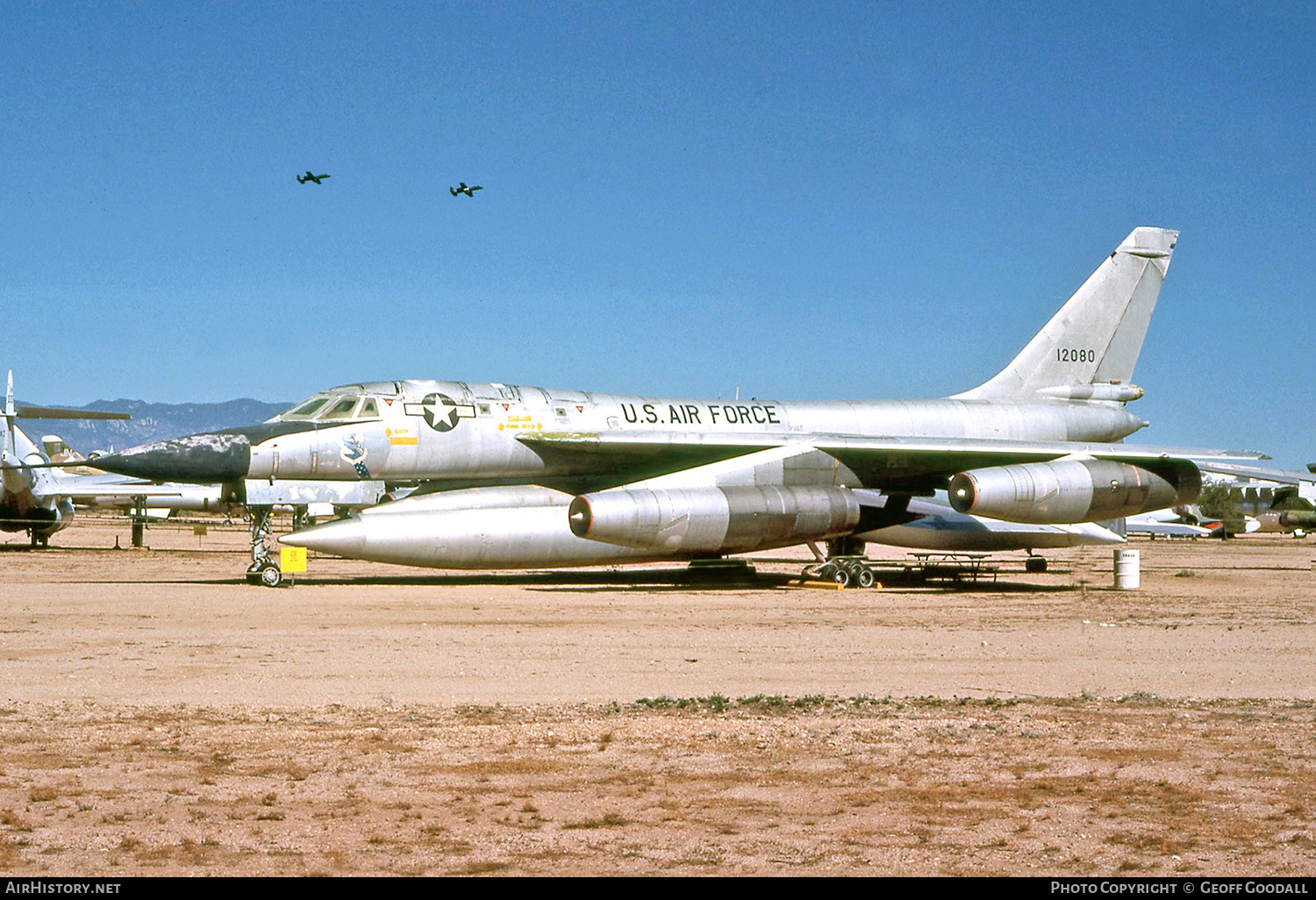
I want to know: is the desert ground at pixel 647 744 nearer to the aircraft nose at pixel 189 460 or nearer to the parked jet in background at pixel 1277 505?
the aircraft nose at pixel 189 460

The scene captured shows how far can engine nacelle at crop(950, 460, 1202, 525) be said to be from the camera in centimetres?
2022

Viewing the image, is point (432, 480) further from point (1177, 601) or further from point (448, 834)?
point (448, 834)

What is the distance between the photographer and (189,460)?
18.5 metres

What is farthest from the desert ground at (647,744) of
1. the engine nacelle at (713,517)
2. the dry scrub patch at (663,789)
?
the engine nacelle at (713,517)

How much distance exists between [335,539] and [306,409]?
2332mm

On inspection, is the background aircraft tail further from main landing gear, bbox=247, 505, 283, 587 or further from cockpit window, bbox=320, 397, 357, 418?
main landing gear, bbox=247, 505, 283, 587

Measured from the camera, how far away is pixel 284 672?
10.2 metres

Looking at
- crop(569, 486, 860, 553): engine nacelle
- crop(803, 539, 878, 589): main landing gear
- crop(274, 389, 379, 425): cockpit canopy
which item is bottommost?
crop(803, 539, 878, 589): main landing gear

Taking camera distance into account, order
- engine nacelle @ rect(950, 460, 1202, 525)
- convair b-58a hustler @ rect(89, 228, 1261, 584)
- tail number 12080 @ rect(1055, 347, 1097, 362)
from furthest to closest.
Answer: tail number 12080 @ rect(1055, 347, 1097, 362) → engine nacelle @ rect(950, 460, 1202, 525) → convair b-58a hustler @ rect(89, 228, 1261, 584)

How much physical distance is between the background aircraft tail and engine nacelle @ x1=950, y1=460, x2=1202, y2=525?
12.0 feet

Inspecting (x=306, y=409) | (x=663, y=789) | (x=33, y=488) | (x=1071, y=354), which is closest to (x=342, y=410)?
(x=306, y=409)

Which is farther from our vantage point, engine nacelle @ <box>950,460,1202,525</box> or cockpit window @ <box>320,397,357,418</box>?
engine nacelle @ <box>950,460,1202,525</box>

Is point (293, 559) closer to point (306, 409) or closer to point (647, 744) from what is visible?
point (306, 409)

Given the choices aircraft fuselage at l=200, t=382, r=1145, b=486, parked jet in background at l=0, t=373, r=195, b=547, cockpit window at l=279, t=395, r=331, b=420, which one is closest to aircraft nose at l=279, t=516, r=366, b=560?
aircraft fuselage at l=200, t=382, r=1145, b=486
